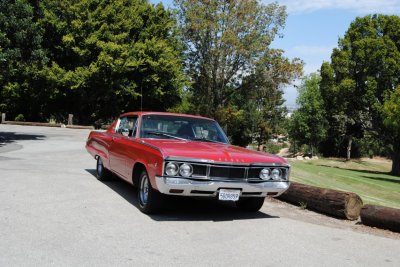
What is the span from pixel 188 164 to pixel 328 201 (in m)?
2.95

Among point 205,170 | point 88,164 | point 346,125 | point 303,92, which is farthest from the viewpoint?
point 303,92

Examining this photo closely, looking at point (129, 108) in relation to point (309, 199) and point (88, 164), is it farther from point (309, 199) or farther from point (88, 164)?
point (309, 199)

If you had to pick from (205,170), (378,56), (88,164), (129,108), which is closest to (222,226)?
(205,170)

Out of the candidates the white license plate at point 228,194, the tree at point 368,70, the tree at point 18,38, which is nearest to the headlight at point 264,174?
the white license plate at point 228,194

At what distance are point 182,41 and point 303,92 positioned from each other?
2867 centimetres

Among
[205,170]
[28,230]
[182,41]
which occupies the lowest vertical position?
[28,230]

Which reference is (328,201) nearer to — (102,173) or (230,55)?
(102,173)

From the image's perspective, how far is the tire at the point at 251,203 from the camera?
7703 millimetres

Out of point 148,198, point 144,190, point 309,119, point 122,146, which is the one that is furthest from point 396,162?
point 148,198

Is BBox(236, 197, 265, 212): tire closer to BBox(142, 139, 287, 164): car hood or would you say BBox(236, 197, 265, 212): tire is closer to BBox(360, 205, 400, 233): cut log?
BBox(142, 139, 287, 164): car hood

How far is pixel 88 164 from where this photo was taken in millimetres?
12961

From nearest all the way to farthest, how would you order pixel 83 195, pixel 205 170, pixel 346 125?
1. pixel 205 170
2. pixel 83 195
3. pixel 346 125

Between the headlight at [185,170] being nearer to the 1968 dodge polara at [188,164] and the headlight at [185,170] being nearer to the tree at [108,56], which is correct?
the 1968 dodge polara at [188,164]

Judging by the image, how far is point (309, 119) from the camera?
59781 mm
